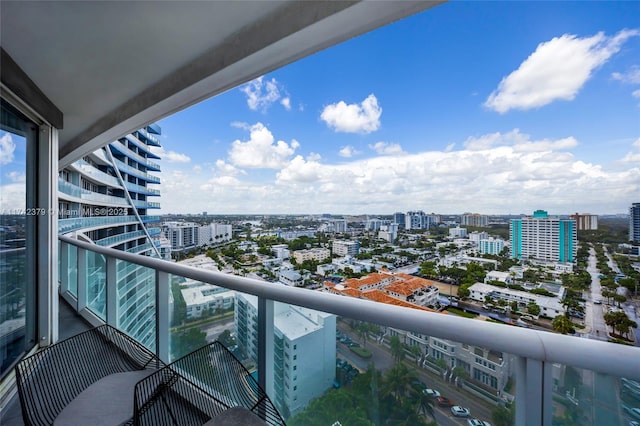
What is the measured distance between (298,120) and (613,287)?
1388cm

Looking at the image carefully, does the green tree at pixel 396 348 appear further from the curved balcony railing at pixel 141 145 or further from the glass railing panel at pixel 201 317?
the curved balcony railing at pixel 141 145

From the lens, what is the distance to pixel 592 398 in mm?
756

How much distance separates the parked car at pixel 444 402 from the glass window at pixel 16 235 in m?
3.10

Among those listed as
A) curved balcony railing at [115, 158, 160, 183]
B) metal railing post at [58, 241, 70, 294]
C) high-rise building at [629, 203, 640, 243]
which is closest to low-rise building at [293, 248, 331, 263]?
metal railing post at [58, 241, 70, 294]

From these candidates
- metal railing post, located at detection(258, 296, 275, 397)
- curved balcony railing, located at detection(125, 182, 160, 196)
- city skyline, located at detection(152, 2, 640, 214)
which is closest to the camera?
metal railing post, located at detection(258, 296, 275, 397)

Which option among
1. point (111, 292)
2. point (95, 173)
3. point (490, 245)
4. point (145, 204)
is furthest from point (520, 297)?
point (145, 204)

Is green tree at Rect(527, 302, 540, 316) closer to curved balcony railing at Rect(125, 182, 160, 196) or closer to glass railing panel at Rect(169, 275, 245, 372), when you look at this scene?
glass railing panel at Rect(169, 275, 245, 372)

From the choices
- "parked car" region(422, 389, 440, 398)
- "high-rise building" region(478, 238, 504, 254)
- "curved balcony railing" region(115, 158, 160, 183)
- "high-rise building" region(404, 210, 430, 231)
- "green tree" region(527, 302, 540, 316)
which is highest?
"curved balcony railing" region(115, 158, 160, 183)

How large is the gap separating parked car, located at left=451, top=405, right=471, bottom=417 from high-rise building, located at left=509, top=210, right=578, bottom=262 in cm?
258

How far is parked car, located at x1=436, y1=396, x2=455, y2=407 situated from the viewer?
954 mm

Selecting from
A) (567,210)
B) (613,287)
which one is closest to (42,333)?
(613,287)

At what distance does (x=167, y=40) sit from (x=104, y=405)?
223 centimetres

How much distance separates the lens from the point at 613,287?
208 centimetres

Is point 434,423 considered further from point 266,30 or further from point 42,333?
point 42,333
